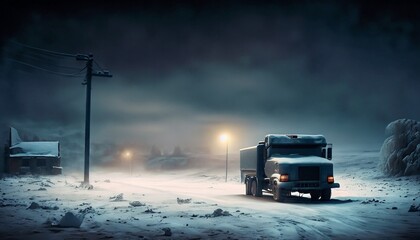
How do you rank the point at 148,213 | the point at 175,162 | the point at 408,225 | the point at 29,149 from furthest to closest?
the point at 175,162 → the point at 29,149 → the point at 148,213 → the point at 408,225

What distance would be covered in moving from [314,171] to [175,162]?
117 metres

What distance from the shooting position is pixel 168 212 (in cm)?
1716

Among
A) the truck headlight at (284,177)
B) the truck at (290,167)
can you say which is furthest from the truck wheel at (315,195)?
the truck headlight at (284,177)

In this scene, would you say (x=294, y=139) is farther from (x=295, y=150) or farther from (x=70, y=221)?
(x=70, y=221)

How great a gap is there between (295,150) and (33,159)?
6025 cm

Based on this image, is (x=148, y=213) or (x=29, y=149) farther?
(x=29, y=149)

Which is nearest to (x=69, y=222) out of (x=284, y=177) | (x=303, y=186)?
(x=284, y=177)

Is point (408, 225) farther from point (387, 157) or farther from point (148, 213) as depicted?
point (387, 157)

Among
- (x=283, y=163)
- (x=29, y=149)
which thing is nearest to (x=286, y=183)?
(x=283, y=163)

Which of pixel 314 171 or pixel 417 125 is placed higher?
pixel 417 125

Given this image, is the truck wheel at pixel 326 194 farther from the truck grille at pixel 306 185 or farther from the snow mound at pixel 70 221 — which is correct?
the snow mound at pixel 70 221

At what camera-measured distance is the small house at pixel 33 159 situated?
73062 millimetres

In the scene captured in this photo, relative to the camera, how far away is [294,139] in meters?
24.6

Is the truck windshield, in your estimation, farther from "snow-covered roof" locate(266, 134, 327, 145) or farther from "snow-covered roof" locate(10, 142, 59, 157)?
"snow-covered roof" locate(10, 142, 59, 157)
